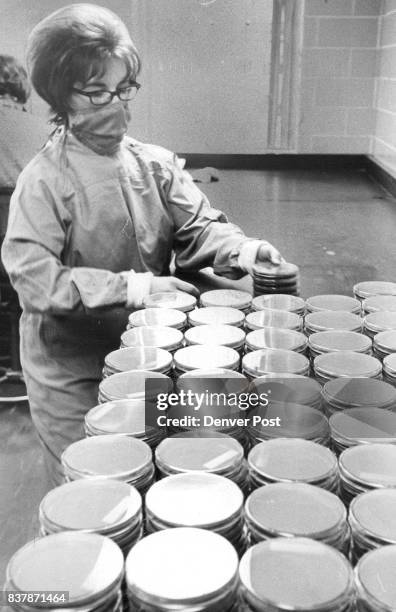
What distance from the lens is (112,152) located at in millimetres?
1463

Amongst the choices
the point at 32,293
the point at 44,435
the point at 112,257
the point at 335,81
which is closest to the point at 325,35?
the point at 335,81

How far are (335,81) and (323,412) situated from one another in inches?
68.2

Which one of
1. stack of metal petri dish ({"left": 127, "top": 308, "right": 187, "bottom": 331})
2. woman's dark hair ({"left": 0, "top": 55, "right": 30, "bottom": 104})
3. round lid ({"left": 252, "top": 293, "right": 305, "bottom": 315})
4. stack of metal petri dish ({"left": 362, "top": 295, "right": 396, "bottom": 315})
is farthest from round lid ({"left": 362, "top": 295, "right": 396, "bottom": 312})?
woman's dark hair ({"left": 0, "top": 55, "right": 30, "bottom": 104})

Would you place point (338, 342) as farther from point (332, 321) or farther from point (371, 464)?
point (371, 464)

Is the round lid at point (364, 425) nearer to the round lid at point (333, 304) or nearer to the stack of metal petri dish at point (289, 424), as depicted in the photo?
the stack of metal petri dish at point (289, 424)

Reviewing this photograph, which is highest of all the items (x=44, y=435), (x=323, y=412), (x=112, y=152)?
(x=112, y=152)

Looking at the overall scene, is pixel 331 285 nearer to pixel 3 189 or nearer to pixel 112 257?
pixel 112 257

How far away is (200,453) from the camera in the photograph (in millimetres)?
701

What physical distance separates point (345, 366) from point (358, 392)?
6 cm

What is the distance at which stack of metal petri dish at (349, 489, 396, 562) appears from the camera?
57cm

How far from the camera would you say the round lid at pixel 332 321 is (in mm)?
1023

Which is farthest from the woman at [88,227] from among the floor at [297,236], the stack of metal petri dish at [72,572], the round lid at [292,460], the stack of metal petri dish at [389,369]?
the stack of metal petri dish at [72,572]

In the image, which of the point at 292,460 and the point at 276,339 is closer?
the point at 292,460

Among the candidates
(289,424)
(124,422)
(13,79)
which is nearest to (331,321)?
(289,424)
